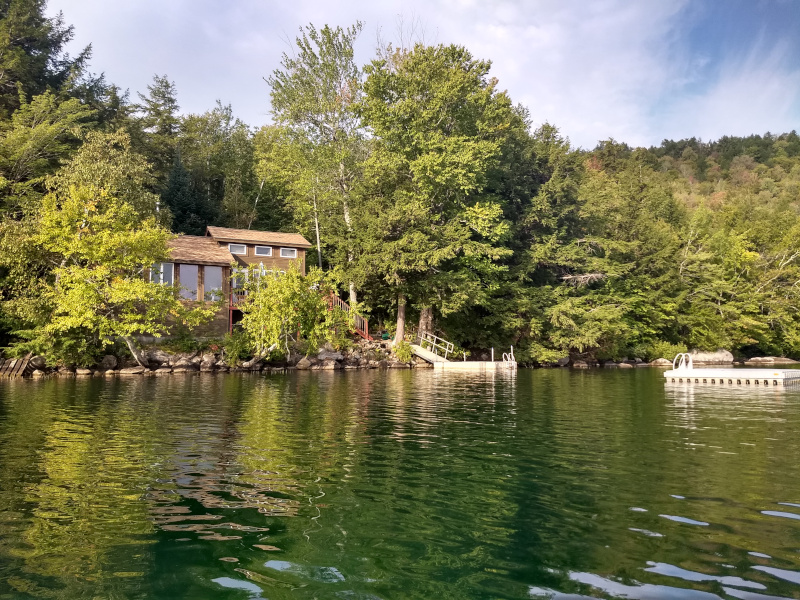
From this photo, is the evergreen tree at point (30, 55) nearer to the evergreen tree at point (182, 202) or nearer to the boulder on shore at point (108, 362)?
the evergreen tree at point (182, 202)

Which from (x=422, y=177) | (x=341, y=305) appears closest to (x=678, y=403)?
(x=422, y=177)

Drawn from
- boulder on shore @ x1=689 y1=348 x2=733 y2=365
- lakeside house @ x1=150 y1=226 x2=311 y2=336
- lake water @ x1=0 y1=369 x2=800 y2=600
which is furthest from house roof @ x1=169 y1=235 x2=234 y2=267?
boulder on shore @ x1=689 y1=348 x2=733 y2=365

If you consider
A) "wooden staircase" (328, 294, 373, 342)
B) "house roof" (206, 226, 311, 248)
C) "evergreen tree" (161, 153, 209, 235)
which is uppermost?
"evergreen tree" (161, 153, 209, 235)

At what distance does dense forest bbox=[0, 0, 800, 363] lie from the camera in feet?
94.3

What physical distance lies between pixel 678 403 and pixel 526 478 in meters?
11.7

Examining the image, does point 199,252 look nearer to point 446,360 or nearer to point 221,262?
point 221,262

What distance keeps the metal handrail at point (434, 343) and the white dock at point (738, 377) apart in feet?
49.4

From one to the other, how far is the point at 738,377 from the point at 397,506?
2498cm

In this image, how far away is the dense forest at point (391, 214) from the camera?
28.7 m

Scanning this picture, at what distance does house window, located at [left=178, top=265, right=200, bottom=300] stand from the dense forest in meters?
3.69

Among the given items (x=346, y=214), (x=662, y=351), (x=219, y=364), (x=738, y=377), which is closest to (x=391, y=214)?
(x=346, y=214)

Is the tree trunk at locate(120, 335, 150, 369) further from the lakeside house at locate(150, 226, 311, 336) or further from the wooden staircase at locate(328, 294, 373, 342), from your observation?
the wooden staircase at locate(328, 294, 373, 342)

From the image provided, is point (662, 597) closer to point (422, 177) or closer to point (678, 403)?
point (678, 403)

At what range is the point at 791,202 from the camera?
7569cm
